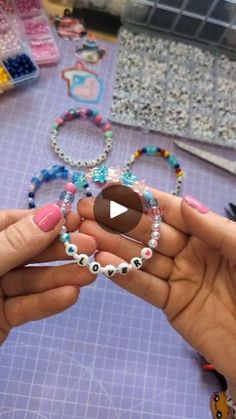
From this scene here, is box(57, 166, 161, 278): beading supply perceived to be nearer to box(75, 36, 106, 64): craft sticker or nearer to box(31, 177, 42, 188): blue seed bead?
box(31, 177, 42, 188): blue seed bead

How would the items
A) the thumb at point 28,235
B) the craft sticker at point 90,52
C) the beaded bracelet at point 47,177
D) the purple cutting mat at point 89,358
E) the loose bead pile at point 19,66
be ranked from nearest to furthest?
the thumb at point 28,235 → the purple cutting mat at point 89,358 → the beaded bracelet at point 47,177 → the loose bead pile at point 19,66 → the craft sticker at point 90,52

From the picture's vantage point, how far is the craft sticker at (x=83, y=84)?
1.41 metres

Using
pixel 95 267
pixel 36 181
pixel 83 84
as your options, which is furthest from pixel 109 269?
pixel 83 84

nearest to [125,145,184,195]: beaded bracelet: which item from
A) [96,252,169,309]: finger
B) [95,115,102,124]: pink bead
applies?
[95,115,102,124]: pink bead

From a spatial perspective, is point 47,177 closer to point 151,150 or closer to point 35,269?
point 151,150

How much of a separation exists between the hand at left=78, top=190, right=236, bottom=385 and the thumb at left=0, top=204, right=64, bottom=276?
84 mm

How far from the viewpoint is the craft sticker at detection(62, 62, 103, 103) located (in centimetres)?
141

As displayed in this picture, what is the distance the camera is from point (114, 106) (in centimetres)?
140

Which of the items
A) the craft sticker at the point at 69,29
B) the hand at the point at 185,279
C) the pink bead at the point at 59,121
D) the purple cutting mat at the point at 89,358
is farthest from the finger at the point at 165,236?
the craft sticker at the point at 69,29

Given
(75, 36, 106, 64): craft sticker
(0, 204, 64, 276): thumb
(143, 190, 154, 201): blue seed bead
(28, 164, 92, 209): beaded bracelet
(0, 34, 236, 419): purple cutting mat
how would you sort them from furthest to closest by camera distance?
(75, 36, 106, 64): craft sticker < (28, 164, 92, 209): beaded bracelet < (0, 34, 236, 419): purple cutting mat < (143, 190, 154, 201): blue seed bead < (0, 204, 64, 276): thumb

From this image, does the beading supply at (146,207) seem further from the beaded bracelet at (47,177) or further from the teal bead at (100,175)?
the beaded bracelet at (47,177)

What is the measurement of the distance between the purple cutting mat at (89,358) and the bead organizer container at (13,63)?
93 millimetres

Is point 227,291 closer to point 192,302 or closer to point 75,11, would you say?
point 192,302

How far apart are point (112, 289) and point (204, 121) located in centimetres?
53
